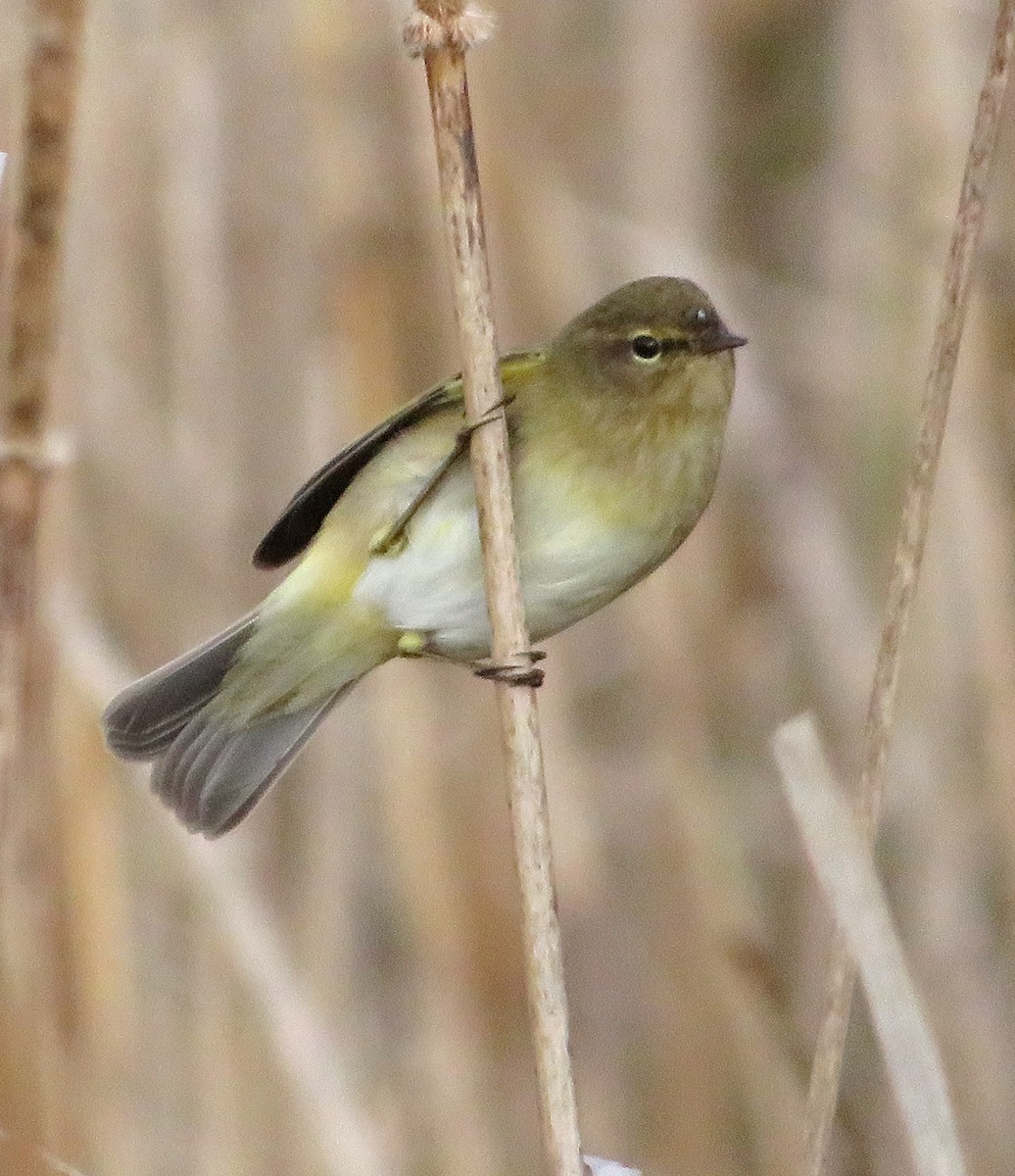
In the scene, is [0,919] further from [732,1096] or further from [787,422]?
[787,422]

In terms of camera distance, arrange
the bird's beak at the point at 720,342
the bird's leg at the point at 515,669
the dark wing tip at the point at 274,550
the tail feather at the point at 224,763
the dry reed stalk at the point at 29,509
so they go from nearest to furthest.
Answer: the dry reed stalk at the point at 29,509 < the bird's leg at the point at 515,669 < the bird's beak at the point at 720,342 < the dark wing tip at the point at 274,550 < the tail feather at the point at 224,763

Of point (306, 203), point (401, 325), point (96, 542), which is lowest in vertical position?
point (96, 542)

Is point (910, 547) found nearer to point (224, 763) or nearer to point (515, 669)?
point (515, 669)

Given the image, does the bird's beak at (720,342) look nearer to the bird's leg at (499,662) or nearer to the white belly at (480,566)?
the white belly at (480,566)

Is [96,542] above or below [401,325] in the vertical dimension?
below

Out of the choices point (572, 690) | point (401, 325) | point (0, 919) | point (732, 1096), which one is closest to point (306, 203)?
point (401, 325)

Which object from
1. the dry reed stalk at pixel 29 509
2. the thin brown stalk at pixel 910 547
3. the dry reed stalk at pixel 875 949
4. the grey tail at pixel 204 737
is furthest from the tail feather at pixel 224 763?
the dry reed stalk at pixel 875 949
